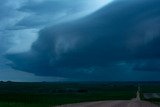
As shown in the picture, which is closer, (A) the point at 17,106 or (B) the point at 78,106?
(B) the point at 78,106

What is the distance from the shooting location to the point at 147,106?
26562mm

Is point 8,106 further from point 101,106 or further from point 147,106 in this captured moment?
point 147,106

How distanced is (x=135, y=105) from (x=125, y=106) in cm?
68

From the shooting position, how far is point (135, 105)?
2661 centimetres

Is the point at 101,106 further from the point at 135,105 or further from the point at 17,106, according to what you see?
the point at 17,106

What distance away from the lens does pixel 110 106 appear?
2595 cm

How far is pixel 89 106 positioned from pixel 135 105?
278 centimetres

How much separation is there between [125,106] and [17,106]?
9.31 metres

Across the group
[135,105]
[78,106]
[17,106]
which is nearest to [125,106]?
[135,105]

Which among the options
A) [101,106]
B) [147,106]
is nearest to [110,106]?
[101,106]

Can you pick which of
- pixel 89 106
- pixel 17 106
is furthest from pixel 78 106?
pixel 17 106

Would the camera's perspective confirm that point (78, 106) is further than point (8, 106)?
No

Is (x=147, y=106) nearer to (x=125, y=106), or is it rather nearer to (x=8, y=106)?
(x=125, y=106)

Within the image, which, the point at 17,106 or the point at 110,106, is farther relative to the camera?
the point at 17,106
